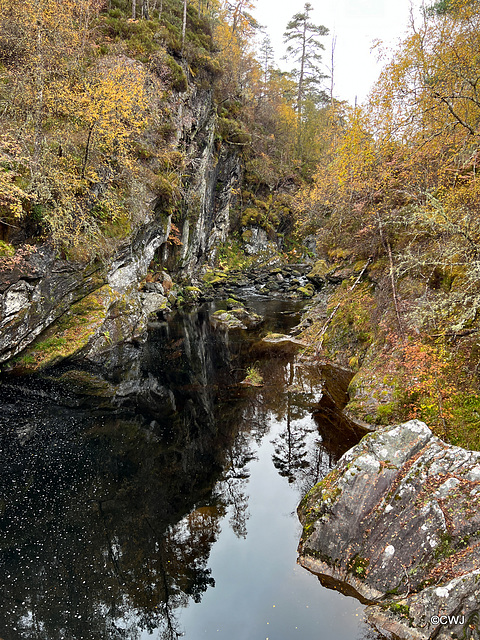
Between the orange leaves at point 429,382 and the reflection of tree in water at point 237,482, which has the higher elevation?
the orange leaves at point 429,382

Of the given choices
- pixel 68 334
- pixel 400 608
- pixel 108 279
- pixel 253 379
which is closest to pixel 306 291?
pixel 108 279

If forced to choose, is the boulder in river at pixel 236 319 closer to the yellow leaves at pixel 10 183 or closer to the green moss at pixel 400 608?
the yellow leaves at pixel 10 183

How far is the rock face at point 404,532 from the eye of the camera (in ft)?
14.3

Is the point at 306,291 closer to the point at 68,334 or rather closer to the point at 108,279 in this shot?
Result: the point at 108,279

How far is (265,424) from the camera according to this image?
1076cm

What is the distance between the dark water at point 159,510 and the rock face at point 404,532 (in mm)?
505

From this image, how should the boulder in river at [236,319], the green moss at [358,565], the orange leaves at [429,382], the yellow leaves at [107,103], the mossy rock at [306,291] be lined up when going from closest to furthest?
the green moss at [358,565]
the orange leaves at [429,382]
the yellow leaves at [107,103]
the boulder in river at [236,319]
the mossy rock at [306,291]

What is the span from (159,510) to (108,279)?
13.3 metres

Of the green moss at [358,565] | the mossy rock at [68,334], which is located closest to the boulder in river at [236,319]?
the mossy rock at [68,334]

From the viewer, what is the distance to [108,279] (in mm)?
17891

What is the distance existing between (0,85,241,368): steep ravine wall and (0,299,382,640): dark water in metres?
1.97

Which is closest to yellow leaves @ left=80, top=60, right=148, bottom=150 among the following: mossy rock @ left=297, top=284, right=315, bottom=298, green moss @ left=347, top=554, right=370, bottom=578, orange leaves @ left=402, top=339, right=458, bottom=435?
orange leaves @ left=402, top=339, right=458, bottom=435

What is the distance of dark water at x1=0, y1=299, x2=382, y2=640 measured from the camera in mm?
5152

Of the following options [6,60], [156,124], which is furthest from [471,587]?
[156,124]
